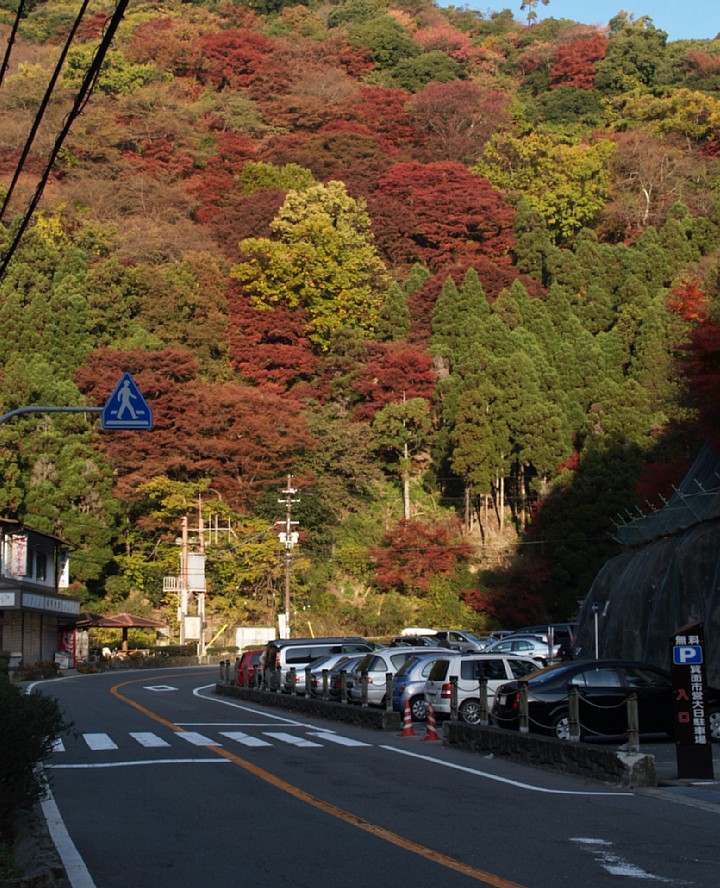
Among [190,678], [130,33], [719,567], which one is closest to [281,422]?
[190,678]

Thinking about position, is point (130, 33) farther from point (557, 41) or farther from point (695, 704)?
point (695, 704)

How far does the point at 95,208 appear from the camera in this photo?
265 feet

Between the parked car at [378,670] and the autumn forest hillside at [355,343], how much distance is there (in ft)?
50.2

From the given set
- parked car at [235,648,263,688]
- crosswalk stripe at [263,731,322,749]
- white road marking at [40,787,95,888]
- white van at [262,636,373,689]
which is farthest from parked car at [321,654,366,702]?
white road marking at [40,787,95,888]

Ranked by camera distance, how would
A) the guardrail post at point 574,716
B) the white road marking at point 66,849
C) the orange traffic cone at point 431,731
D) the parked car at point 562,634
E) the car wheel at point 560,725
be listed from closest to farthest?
the white road marking at point 66,849
the guardrail post at point 574,716
the car wheel at point 560,725
the orange traffic cone at point 431,731
the parked car at point 562,634

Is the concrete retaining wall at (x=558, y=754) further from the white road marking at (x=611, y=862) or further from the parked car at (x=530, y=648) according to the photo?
the parked car at (x=530, y=648)

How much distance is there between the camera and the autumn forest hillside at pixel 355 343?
58.3 m

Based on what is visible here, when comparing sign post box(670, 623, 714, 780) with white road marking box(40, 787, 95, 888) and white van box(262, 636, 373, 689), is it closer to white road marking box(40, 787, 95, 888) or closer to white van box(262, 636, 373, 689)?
white road marking box(40, 787, 95, 888)

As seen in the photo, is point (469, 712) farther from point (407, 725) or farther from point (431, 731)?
point (431, 731)

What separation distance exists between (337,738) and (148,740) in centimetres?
338

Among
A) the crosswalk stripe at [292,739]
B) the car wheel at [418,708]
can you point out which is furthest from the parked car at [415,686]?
the crosswalk stripe at [292,739]

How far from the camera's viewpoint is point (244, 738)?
66.6 ft

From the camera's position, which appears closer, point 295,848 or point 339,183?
point 295,848

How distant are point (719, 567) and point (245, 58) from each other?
92.0 meters
